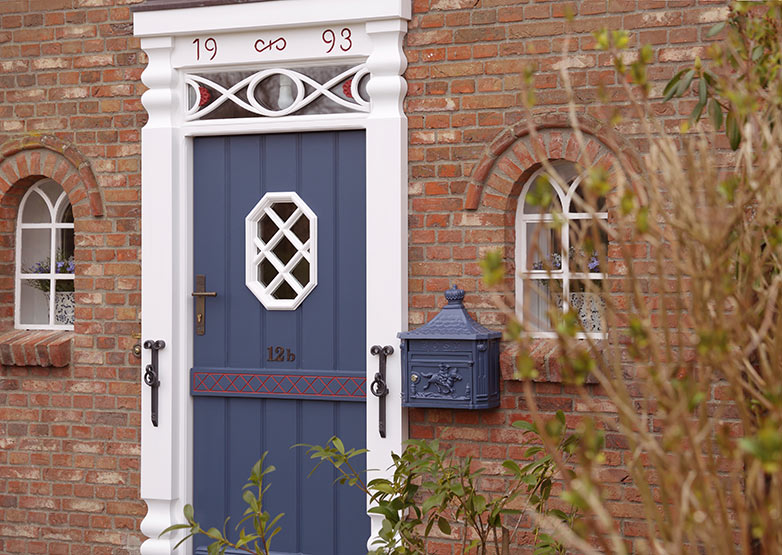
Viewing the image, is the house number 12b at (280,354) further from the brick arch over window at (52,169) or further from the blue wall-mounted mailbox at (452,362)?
the brick arch over window at (52,169)

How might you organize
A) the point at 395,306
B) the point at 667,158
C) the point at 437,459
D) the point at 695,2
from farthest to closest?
the point at 395,306 → the point at 695,2 → the point at 437,459 → the point at 667,158

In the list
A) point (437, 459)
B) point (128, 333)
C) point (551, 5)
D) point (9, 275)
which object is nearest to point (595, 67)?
point (551, 5)

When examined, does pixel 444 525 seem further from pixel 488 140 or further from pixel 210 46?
pixel 210 46

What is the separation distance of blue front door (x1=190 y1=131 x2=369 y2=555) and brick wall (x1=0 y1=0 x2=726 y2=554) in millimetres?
368

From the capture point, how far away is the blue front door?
5949 millimetres

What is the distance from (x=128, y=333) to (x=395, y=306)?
1.61 m

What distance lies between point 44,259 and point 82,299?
1.57 feet

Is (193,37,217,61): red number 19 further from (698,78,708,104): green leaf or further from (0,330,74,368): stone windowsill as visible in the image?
(698,78,708,104): green leaf

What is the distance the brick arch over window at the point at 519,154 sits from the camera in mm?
5496

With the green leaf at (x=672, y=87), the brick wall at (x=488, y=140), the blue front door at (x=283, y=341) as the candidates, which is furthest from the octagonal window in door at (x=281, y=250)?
the green leaf at (x=672, y=87)

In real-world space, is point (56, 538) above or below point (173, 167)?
below

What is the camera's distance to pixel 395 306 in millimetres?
5750

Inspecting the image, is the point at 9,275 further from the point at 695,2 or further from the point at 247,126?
the point at 695,2

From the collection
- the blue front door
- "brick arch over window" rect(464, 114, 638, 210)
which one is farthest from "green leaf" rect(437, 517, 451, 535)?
"brick arch over window" rect(464, 114, 638, 210)
